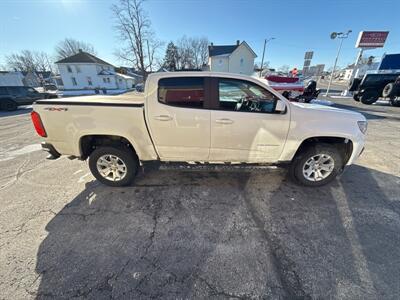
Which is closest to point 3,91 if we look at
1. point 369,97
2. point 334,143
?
point 334,143

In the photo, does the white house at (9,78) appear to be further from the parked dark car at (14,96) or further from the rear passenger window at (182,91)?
the rear passenger window at (182,91)

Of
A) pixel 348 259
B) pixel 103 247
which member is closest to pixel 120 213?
pixel 103 247

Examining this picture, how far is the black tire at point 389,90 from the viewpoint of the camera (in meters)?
11.2

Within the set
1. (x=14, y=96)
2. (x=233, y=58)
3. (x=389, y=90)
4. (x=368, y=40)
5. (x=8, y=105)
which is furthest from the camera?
(x=233, y=58)

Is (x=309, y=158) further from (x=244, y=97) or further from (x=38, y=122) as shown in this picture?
(x=38, y=122)

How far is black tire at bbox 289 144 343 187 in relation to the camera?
3.03m

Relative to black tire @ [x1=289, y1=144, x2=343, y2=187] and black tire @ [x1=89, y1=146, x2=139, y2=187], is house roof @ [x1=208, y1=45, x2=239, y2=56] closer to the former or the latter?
black tire @ [x1=289, y1=144, x2=343, y2=187]

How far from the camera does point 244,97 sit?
317 cm

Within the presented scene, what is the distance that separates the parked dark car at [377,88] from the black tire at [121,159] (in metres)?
16.0

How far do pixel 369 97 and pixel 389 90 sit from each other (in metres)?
1.23

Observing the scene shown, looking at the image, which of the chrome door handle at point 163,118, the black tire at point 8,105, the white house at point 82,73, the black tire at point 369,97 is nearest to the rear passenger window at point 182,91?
the chrome door handle at point 163,118

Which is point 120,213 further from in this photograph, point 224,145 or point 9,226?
point 224,145

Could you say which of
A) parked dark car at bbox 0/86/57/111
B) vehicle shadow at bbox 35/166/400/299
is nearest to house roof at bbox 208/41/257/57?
parked dark car at bbox 0/86/57/111

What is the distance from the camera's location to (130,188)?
3.28 m
